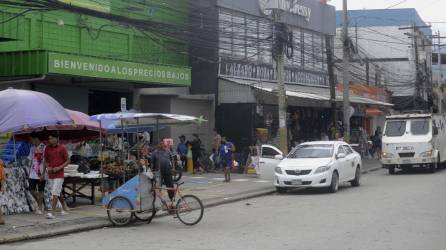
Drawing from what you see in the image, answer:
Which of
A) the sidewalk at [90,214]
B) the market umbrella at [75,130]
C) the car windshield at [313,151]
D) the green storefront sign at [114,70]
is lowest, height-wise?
the sidewalk at [90,214]

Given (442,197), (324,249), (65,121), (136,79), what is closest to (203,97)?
(136,79)

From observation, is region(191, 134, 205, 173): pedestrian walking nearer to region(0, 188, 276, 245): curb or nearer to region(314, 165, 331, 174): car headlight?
region(314, 165, 331, 174): car headlight

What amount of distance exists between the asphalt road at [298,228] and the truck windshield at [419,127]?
32.7ft

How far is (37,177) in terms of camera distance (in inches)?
523

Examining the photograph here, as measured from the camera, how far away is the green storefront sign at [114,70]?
19.8 metres

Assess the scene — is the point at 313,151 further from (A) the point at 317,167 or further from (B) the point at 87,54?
(B) the point at 87,54

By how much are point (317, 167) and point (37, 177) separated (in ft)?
27.8

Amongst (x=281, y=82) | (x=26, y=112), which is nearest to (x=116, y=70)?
(x=281, y=82)

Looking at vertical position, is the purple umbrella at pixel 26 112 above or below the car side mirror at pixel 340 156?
above

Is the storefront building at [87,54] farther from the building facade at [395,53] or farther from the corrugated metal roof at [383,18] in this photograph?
the corrugated metal roof at [383,18]

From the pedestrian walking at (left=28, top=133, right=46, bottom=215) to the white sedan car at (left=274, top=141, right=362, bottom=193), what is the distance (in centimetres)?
769

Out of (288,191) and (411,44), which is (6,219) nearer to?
(288,191)

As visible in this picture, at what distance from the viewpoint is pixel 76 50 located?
2358 cm

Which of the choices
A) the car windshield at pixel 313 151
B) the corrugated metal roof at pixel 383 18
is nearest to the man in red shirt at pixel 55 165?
the car windshield at pixel 313 151
